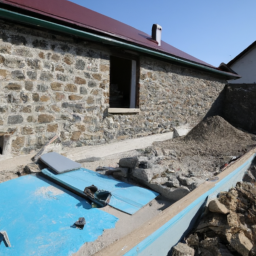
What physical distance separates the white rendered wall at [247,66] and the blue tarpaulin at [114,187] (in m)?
13.4

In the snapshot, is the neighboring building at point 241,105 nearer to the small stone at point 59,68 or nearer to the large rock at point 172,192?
the large rock at point 172,192

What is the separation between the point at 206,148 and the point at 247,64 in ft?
35.9

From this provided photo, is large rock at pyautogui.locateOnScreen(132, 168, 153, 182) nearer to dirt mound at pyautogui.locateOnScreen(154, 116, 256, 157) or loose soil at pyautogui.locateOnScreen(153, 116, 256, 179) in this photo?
loose soil at pyautogui.locateOnScreen(153, 116, 256, 179)

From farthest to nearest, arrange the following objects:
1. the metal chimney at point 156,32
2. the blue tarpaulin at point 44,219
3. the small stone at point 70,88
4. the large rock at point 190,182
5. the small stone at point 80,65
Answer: the metal chimney at point 156,32
the small stone at point 80,65
the small stone at point 70,88
the large rock at point 190,182
the blue tarpaulin at point 44,219

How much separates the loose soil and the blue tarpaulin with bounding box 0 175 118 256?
203cm

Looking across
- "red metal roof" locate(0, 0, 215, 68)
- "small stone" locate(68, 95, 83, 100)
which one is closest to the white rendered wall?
"red metal roof" locate(0, 0, 215, 68)

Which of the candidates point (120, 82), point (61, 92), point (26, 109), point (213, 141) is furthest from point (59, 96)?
point (120, 82)

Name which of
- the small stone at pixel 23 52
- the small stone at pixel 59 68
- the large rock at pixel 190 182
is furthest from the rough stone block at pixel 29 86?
the large rock at pixel 190 182

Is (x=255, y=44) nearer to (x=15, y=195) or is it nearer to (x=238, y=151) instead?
(x=238, y=151)

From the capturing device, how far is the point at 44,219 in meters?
2.32

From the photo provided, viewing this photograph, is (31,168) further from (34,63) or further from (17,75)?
(34,63)

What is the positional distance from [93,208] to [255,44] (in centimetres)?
1500

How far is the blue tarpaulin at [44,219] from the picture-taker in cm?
193

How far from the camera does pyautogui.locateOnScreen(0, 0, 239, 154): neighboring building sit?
3621 mm
